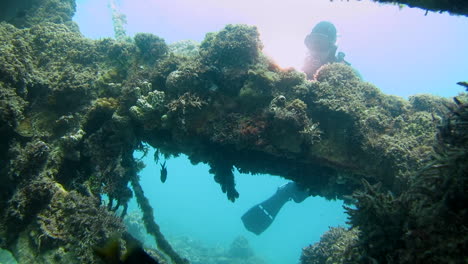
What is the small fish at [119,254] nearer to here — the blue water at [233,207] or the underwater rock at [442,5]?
the underwater rock at [442,5]

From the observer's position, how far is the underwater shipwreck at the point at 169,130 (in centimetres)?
551

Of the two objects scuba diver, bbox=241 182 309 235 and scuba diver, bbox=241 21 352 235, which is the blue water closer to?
scuba diver, bbox=241 182 309 235

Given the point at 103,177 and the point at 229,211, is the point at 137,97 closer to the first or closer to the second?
the point at 103,177

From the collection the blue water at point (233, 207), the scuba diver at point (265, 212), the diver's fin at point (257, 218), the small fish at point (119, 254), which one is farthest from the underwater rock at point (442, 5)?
the blue water at point (233, 207)

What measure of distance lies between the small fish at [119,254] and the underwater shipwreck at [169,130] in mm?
2888

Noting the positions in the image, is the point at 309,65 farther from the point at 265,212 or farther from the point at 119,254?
the point at 119,254

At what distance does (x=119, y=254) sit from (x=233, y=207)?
469 ft

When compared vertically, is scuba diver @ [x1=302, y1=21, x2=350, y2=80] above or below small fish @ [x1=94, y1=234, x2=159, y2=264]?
above

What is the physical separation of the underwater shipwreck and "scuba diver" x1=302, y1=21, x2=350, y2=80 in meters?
3.92

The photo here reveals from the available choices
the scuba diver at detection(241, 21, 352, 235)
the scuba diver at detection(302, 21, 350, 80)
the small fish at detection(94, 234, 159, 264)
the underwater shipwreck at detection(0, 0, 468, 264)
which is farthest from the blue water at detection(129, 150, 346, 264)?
the small fish at detection(94, 234, 159, 264)

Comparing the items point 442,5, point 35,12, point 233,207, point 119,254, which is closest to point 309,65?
point 442,5

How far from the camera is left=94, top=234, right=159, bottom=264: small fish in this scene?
226cm

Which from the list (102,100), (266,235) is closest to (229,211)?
(266,235)

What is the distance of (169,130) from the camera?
7.43m
